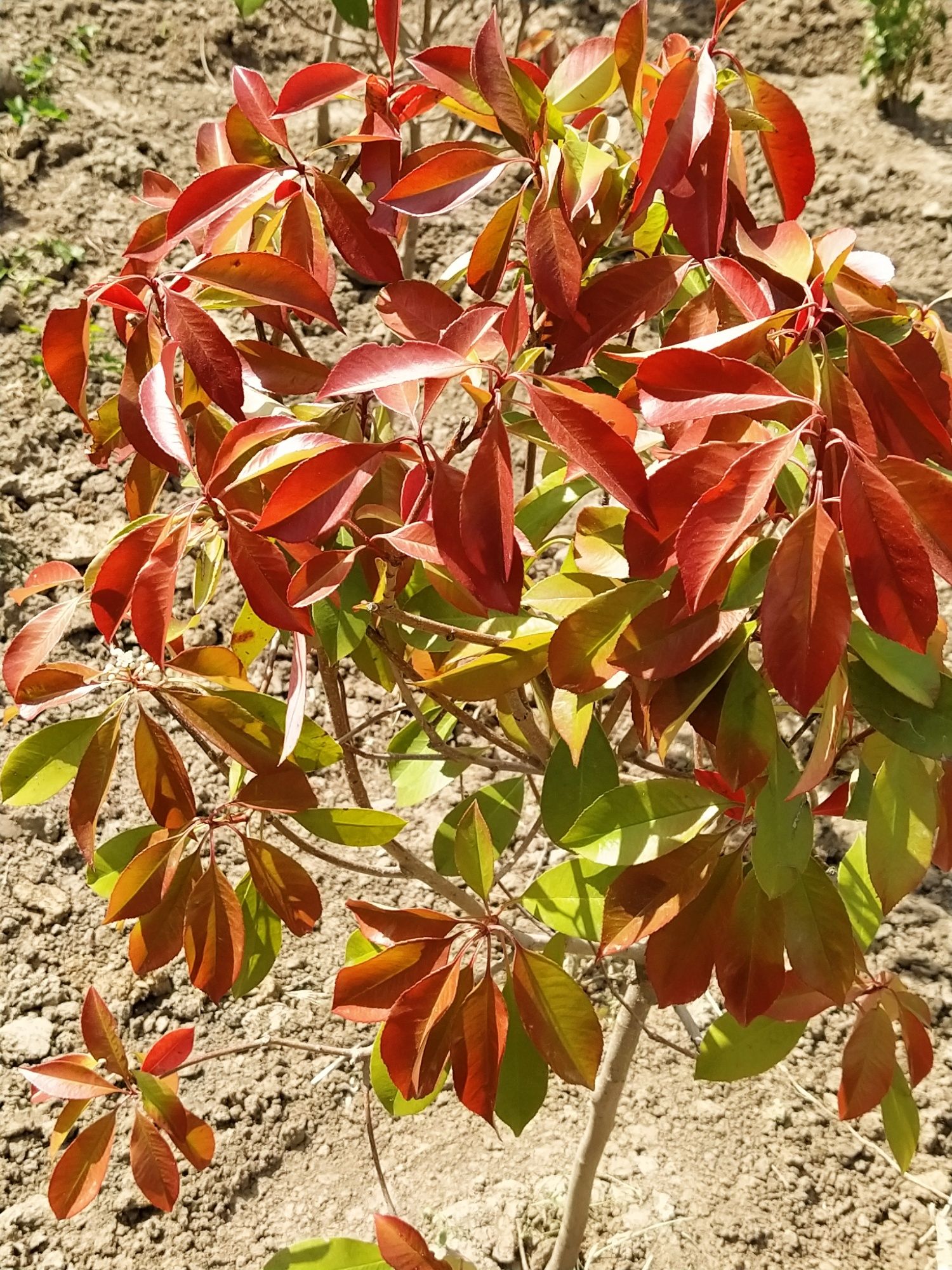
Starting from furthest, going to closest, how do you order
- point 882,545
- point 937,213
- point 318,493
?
point 937,213
point 318,493
point 882,545

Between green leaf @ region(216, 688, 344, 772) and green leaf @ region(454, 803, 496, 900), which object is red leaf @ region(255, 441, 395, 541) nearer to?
green leaf @ region(216, 688, 344, 772)

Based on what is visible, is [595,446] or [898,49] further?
[898,49]

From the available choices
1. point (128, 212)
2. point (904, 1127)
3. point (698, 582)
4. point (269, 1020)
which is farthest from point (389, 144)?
point (128, 212)

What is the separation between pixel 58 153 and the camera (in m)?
2.91

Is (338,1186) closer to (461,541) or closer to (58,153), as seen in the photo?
(461,541)

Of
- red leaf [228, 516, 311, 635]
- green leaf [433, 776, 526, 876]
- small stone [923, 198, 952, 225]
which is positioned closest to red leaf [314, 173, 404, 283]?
red leaf [228, 516, 311, 635]

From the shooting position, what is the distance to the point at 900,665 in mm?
672

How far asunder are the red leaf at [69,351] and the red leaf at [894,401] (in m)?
0.56

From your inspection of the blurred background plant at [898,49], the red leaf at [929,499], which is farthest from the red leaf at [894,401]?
the blurred background plant at [898,49]

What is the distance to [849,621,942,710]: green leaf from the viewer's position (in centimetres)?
66

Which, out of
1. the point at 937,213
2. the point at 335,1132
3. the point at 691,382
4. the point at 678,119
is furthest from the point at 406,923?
the point at 937,213

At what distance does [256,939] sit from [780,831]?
61 cm

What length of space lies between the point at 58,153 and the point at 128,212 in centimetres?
28

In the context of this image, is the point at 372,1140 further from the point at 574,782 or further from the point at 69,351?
the point at 69,351
